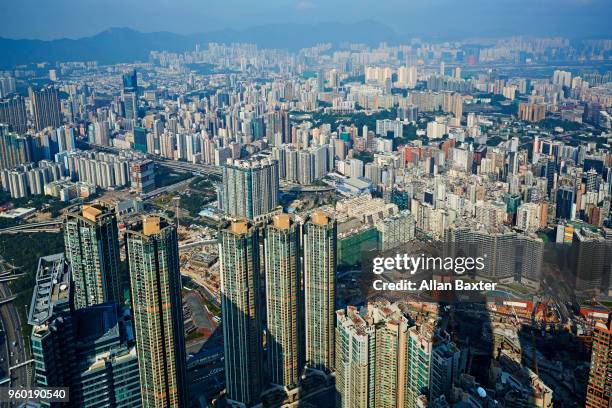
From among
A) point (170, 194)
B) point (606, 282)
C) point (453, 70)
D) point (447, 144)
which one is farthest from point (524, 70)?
point (606, 282)

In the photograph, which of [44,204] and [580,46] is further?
[580,46]

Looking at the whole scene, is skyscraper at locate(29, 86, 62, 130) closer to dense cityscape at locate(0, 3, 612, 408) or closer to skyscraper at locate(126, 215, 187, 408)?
dense cityscape at locate(0, 3, 612, 408)

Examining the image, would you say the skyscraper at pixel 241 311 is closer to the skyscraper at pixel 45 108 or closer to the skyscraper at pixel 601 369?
the skyscraper at pixel 601 369

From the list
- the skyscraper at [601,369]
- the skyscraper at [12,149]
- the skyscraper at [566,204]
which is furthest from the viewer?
the skyscraper at [12,149]

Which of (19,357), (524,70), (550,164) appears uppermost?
(524,70)

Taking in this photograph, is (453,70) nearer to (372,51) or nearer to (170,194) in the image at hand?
(372,51)

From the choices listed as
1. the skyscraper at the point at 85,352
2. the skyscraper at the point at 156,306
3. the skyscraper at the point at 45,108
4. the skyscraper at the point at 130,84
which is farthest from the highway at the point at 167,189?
the skyscraper at the point at 130,84

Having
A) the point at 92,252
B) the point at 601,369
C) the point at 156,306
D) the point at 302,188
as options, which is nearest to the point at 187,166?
the point at 302,188
